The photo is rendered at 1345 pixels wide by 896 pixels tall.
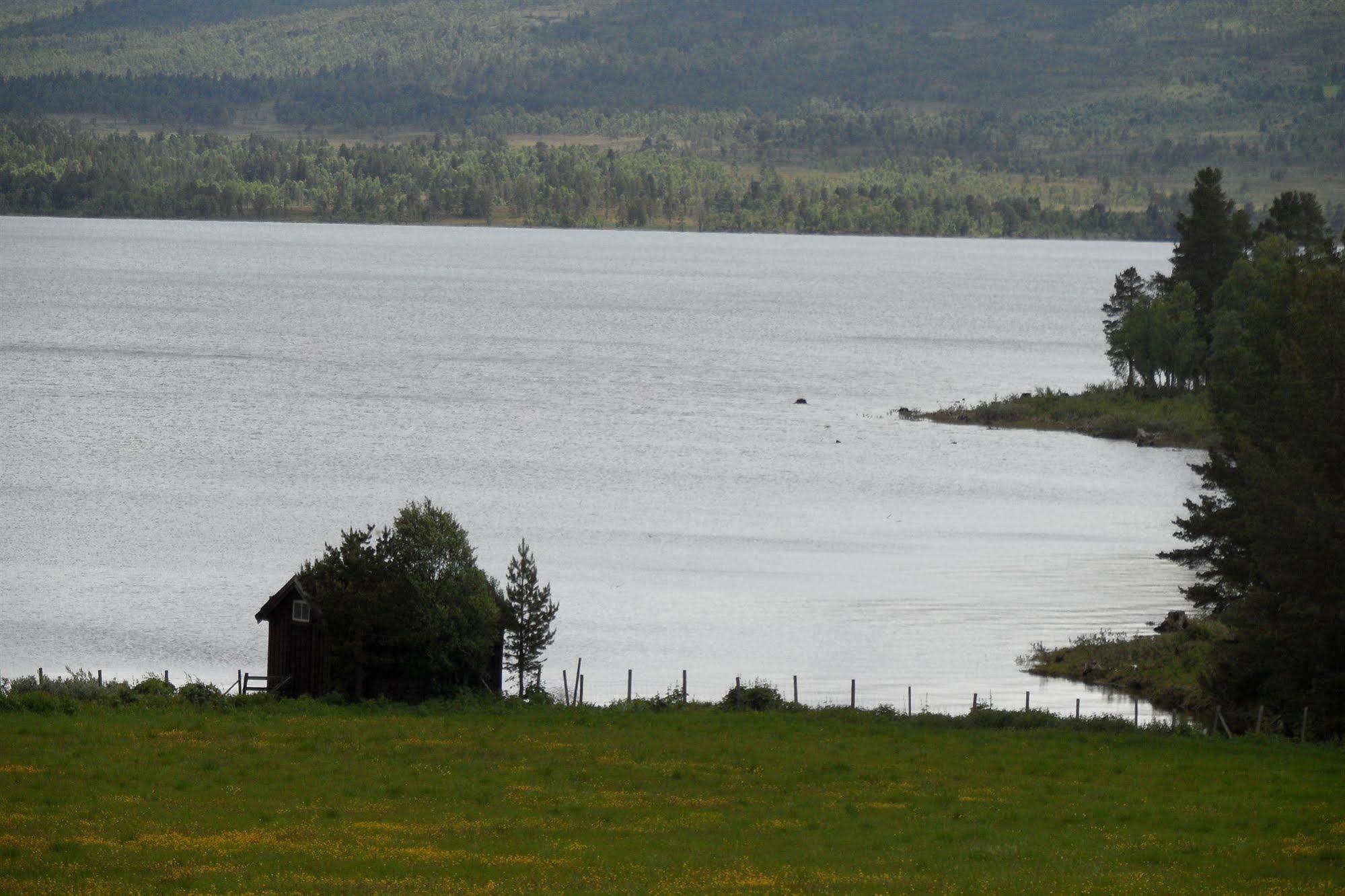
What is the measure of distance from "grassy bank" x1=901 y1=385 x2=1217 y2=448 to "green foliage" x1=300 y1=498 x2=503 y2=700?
69768 millimetres

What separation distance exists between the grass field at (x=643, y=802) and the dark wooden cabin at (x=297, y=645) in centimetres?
245

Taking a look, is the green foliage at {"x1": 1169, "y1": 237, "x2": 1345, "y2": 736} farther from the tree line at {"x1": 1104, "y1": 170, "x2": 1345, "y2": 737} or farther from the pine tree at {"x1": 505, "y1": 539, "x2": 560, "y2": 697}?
the pine tree at {"x1": 505, "y1": 539, "x2": 560, "y2": 697}

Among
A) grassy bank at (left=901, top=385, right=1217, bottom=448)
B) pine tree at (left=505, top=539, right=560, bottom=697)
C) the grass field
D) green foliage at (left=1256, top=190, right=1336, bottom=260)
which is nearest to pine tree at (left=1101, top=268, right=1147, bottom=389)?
grassy bank at (left=901, top=385, right=1217, bottom=448)

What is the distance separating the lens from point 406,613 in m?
43.1

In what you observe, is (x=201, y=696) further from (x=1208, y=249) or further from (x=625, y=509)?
(x=1208, y=249)

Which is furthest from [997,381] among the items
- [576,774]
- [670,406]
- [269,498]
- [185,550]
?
[576,774]

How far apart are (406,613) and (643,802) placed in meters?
14.6

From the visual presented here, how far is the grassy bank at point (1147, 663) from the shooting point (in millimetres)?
48281

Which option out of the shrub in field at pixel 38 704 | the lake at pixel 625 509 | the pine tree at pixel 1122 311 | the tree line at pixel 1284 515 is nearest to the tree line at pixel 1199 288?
the pine tree at pixel 1122 311

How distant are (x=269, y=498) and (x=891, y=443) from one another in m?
43.5

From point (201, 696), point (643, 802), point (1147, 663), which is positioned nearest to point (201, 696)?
point (201, 696)

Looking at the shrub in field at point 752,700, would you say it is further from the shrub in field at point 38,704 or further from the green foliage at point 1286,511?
the shrub in field at point 38,704

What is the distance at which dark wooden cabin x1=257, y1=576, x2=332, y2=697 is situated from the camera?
43.7 metres

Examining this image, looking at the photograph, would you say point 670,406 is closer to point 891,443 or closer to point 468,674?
point 891,443
